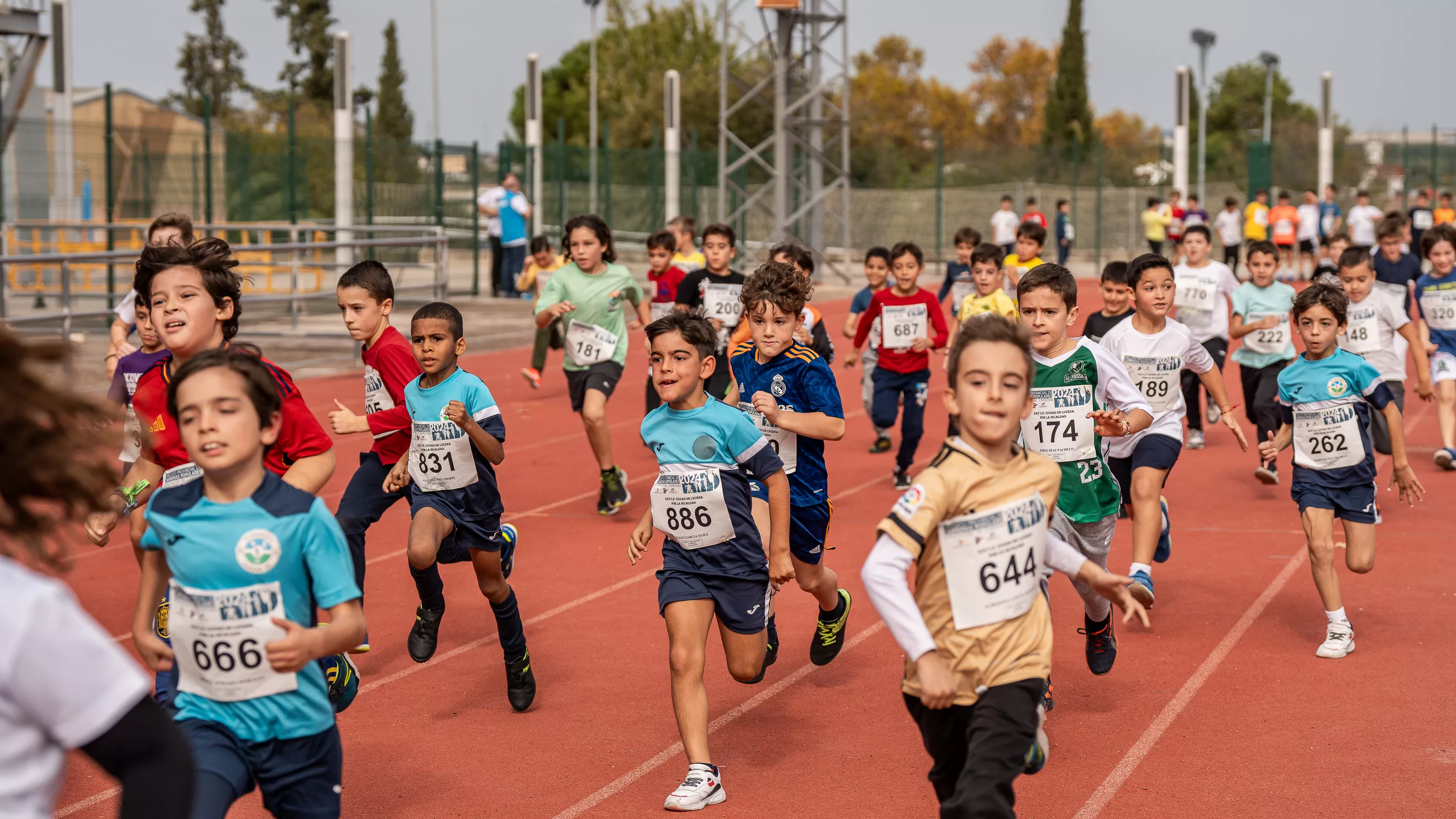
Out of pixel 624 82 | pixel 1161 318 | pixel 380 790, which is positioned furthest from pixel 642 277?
pixel 624 82

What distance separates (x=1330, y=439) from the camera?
6.50 metres

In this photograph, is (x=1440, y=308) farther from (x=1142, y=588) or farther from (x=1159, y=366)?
(x=1142, y=588)

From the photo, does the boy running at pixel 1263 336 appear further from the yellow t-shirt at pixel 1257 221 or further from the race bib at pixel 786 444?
the yellow t-shirt at pixel 1257 221

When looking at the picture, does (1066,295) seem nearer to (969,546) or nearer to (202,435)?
(969,546)

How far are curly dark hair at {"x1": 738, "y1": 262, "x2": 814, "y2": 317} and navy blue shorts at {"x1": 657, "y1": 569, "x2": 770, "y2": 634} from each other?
1211 mm

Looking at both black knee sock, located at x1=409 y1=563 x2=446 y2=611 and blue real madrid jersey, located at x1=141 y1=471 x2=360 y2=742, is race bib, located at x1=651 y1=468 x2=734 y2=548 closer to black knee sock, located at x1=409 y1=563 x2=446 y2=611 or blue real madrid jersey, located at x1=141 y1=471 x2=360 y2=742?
black knee sock, located at x1=409 y1=563 x2=446 y2=611

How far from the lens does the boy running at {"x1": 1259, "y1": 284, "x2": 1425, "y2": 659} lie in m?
6.44

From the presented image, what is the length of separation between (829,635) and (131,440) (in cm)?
323

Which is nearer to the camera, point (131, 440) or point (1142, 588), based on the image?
point (1142, 588)

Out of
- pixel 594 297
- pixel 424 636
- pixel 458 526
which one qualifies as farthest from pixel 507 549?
pixel 594 297

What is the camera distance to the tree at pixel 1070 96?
6650 centimetres

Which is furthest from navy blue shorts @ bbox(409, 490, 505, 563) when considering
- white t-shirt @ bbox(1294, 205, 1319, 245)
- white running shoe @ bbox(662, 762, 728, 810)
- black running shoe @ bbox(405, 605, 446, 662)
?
white t-shirt @ bbox(1294, 205, 1319, 245)

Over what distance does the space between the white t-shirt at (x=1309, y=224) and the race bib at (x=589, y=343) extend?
2706cm

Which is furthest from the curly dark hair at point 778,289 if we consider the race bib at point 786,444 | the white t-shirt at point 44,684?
the white t-shirt at point 44,684
